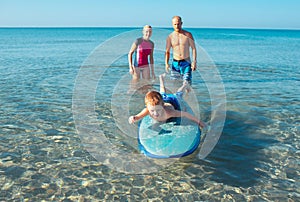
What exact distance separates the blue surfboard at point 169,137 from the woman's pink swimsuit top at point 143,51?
15.2 feet

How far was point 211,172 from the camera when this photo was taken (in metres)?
5.31

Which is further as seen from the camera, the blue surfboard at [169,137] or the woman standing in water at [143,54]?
the woman standing in water at [143,54]

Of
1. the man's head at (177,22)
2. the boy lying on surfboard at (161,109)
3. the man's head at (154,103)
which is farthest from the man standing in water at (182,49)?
the man's head at (154,103)

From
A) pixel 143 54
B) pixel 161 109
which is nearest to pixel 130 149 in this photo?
pixel 161 109

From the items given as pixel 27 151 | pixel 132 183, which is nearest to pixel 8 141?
pixel 27 151

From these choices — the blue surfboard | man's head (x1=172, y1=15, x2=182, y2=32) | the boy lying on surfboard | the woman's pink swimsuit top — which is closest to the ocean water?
the blue surfboard

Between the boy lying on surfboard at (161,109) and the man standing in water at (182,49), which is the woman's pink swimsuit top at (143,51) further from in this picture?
the boy lying on surfboard at (161,109)

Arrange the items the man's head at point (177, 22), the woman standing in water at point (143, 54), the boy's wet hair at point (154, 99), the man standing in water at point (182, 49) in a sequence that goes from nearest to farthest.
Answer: the boy's wet hair at point (154, 99) < the man's head at point (177, 22) < the man standing in water at point (182, 49) < the woman standing in water at point (143, 54)

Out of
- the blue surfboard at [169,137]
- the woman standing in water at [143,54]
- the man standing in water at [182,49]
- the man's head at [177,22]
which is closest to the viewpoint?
the blue surfboard at [169,137]

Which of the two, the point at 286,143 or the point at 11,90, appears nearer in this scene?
the point at 286,143

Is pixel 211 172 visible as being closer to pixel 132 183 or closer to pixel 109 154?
pixel 132 183

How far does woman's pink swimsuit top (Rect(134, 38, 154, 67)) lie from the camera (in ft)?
32.0

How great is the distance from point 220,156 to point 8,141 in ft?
14.7

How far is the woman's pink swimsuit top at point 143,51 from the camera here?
9.74 meters
